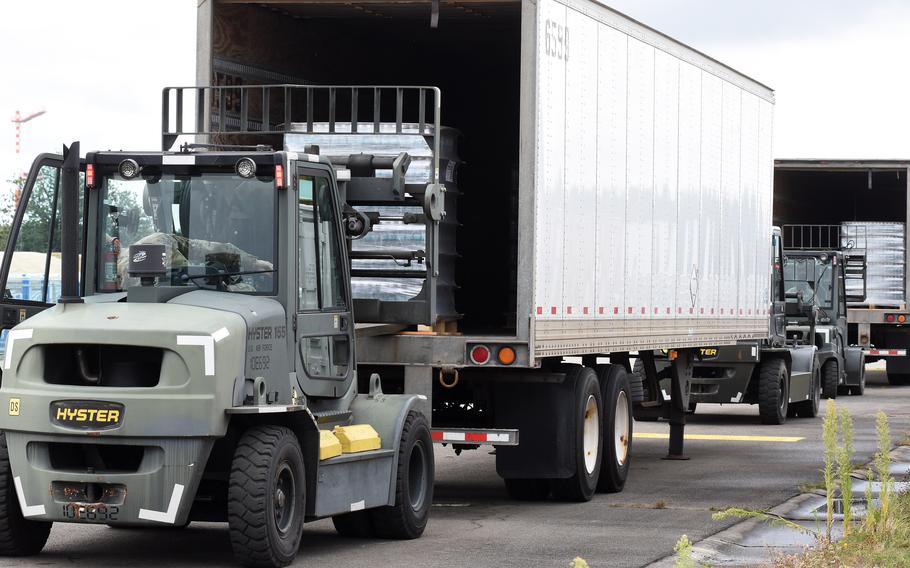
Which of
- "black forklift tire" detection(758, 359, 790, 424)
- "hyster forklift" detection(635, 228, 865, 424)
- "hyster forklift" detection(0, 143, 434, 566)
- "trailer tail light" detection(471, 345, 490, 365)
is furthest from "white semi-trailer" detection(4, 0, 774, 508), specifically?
"black forklift tire" detection(758, 359, 790, 424)

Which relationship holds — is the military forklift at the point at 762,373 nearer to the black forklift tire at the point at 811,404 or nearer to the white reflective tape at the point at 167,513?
the black forklift tire at the point at 811,404

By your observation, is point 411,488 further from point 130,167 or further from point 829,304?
point 829,304

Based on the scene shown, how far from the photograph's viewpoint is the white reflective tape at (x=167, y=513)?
30.1 ft

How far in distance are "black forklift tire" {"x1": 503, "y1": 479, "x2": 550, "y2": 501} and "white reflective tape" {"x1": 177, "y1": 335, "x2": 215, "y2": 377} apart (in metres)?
5.32

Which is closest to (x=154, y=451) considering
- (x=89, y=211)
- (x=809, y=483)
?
(x=89, y=211)

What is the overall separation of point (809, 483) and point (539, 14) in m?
5.66

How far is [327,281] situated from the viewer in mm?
10711

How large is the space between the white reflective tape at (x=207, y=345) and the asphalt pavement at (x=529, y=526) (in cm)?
137

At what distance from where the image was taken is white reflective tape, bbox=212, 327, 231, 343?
9258mm

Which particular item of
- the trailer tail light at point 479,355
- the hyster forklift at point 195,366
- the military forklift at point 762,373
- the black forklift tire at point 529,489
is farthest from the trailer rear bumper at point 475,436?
the military forklift at point 762,373

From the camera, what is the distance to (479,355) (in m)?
12.2

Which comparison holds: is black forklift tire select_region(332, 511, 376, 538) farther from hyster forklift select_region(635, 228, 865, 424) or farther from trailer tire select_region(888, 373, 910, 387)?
trailer tire select_region(888, 373, 910, 387)

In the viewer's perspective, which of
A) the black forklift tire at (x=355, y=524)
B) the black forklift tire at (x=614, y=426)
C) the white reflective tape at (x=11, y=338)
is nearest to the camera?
the white reflective tape at (x=11, y=338)

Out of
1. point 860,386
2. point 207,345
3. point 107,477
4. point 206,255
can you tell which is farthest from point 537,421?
point 860,386
